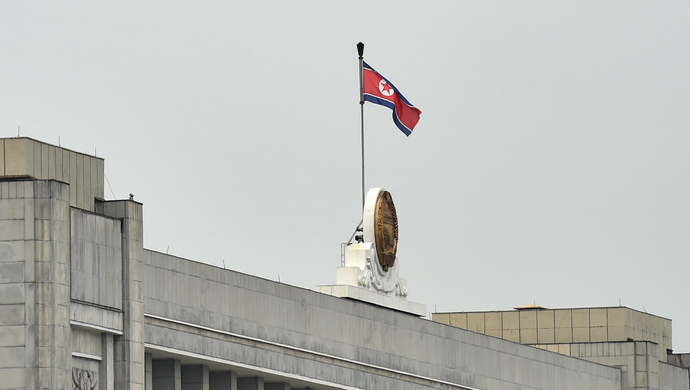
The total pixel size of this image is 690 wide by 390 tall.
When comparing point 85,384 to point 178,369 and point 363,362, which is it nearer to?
point 178,369

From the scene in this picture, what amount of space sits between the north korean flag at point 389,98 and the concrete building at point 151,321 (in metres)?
8.15

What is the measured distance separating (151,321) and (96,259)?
12.7 feet

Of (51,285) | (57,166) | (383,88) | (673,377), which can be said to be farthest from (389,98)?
(673,377)

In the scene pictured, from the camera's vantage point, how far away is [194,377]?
2127 inches

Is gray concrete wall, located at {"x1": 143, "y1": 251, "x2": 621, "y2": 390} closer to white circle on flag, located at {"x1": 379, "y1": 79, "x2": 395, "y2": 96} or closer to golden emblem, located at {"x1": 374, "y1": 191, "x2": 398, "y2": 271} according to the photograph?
golden emblem, located at {"x1": 374, "y1": 191, "x2": 398, "y2": 271}

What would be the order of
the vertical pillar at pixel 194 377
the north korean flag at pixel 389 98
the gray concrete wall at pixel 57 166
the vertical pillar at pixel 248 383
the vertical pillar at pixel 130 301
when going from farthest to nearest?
the north korean flag at pixel 389 98
the vertical pillar at pixel 248 383
the vertical pillar at pixel 194 377
the vertical pillar at pixel 130 301
the gray concrete wall at pixel 57 166

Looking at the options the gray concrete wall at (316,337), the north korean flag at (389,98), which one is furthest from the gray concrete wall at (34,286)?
the north korean flag at (389,98)

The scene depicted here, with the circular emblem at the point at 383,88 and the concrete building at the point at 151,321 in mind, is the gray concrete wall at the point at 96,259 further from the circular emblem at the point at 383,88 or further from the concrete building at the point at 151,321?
the circular emblem at the point at 383,88

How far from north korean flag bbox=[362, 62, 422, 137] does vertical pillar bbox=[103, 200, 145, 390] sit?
22109 millimetres

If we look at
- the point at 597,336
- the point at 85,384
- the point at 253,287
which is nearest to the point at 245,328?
the point at 253,287

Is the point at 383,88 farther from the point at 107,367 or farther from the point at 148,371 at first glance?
the point at 107,367

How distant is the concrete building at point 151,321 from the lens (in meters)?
45.3

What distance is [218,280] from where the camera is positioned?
5525 centimetres

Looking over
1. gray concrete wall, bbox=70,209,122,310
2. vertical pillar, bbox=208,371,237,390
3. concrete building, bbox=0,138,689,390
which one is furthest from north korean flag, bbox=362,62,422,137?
gray concrete wall, bbox=70,209,122,310
